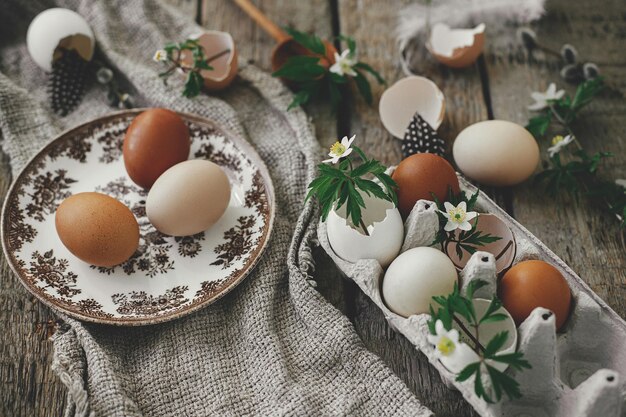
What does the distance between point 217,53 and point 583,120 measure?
2.43ft

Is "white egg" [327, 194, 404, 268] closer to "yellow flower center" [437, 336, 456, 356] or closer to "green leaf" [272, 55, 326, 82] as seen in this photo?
"yellow flower center" [437, 336, 456, 356]

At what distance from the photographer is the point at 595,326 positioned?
2.85ft

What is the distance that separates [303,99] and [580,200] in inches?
21.1

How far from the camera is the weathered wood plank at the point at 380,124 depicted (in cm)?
96

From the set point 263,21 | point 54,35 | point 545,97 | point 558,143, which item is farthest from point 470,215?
point 54,35

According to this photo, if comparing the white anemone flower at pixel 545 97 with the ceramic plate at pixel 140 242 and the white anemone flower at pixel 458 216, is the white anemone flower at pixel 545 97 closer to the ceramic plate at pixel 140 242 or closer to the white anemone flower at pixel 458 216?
the white anemone flower at pixel 458 216

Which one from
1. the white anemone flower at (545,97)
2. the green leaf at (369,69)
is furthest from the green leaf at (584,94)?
the green leaf at (369,69)

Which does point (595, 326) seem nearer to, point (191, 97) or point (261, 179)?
point (261, 179)

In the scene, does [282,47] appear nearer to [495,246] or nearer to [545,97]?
[545,97]

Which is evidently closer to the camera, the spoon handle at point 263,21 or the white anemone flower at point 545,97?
the white anemone flower at point 545,97

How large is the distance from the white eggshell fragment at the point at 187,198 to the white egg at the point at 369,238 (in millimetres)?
204

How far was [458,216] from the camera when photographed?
3.00 feet

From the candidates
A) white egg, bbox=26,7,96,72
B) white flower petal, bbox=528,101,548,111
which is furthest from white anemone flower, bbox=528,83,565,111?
white egg, bbox=26,7,96,72

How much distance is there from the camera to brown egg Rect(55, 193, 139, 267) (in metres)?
0.97
